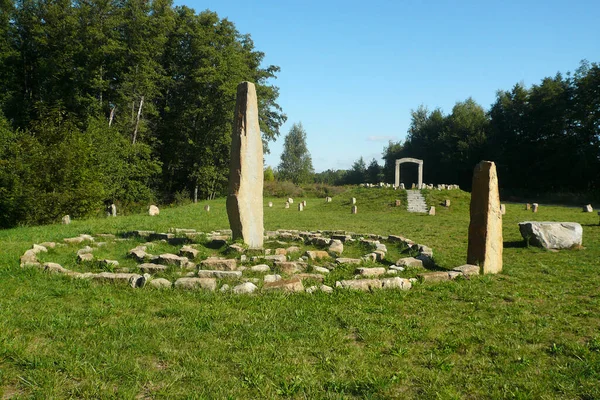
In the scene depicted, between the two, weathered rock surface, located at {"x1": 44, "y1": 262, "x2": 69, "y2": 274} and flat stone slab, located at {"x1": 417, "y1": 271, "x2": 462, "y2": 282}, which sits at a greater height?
weathered rock surface, located at {"x1": 44, "y1": 262, "x2": 69, "y2": 274}

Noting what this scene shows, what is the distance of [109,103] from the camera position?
32312 millimetres

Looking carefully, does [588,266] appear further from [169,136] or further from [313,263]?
[169,136]

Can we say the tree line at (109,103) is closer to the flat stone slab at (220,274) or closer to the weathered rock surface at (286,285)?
the flat stone slab at (220,274)

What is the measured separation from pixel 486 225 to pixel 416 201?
20569 mm

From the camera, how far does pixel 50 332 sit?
4.68 meters

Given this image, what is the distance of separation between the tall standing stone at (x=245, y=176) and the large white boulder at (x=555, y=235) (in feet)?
25.3

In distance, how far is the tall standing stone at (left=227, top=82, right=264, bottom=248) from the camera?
10.4 m

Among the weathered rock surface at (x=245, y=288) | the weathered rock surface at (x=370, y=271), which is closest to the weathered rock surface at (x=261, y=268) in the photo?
the weathered rock surface at (x=245, y=288)

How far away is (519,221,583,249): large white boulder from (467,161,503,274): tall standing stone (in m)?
3.81

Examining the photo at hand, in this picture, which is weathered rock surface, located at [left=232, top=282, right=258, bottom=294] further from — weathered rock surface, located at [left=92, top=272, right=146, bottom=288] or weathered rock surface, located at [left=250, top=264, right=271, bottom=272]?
weathered rock surface, located at [left=92, top=272, right=146, bottom=288]

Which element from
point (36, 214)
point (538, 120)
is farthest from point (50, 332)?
point (538, 120)

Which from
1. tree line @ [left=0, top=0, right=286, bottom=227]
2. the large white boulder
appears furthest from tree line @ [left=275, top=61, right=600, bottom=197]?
the large white boulder

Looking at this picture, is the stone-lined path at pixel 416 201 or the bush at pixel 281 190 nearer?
the stone-lined path at pixel 416 201

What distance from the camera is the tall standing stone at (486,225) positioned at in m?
8.50
